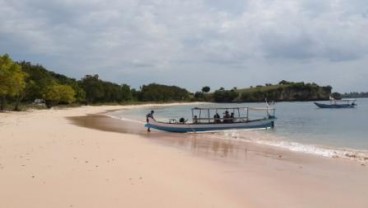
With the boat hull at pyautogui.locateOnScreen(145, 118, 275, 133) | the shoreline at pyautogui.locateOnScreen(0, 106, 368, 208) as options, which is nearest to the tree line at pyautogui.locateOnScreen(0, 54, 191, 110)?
the boat hull at pyautogui.locateOnScreen(145, 118, 275, 133)

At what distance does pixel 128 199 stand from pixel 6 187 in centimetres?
283

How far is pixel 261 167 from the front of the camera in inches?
579

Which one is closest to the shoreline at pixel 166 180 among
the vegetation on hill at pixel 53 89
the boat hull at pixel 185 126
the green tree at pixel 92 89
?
the boat hull at pixel 185 126

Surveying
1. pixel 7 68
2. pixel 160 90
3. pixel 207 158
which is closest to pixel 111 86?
pixel 160 90

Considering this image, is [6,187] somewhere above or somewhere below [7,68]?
below

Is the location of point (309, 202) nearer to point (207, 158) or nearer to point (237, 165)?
point (237, 165)

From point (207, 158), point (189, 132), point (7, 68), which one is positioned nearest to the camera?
point (207, 158)

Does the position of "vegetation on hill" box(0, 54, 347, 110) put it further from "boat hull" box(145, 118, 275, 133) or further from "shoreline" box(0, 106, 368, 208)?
"shoreline" box(0, 106, 368, 208)

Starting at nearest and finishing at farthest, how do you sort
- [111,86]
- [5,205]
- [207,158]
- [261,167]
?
[5,205] → [261,167] → [207,158] → [111,86]

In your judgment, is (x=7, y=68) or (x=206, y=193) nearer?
(x=206, y=193)

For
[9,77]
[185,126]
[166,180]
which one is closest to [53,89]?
[9,77]

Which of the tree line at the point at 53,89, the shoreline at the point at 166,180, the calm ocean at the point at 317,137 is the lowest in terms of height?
the calm ocean at the point at 317,137

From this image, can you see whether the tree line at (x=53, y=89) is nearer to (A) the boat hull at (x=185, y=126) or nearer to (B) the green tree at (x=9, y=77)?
(B) the green tree at (x=9, y=77)

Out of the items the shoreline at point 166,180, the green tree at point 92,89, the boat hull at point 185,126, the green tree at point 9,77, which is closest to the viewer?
the shoreline at point 166,180
